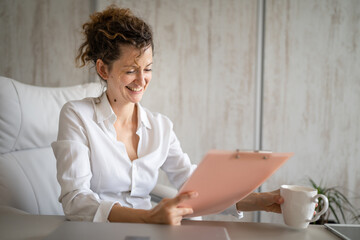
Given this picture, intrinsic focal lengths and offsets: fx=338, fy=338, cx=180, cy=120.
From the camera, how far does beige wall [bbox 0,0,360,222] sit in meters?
2.38

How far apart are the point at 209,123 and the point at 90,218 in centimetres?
161

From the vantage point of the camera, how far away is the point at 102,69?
1348 millimetres

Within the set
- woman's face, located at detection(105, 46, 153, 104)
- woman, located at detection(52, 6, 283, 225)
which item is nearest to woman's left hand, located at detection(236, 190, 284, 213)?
woman, located at detection(52, 6, 283, 225)

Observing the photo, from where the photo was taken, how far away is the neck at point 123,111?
53.8 inches

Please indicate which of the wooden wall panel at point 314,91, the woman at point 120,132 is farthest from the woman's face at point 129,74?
the wooden wall panel at point 314,91

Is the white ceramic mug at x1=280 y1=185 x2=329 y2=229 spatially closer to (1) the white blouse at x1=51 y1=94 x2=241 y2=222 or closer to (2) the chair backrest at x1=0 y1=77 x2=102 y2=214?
(1) the white blouse at x1=51 y1=94 x2=241 y2=222

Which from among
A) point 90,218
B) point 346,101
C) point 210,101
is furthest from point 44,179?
point 346,101

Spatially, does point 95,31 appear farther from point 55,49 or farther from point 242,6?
point 242,6

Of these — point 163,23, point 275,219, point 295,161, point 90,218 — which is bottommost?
point 275,219

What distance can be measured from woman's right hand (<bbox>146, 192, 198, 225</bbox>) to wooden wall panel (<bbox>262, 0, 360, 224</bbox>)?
1.75 metres

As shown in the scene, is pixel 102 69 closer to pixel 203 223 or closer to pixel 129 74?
pixel 129 74

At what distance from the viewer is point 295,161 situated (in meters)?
2.48

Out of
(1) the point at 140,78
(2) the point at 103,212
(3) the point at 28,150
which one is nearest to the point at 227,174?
(2) the point at 103,212

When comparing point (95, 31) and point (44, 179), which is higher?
point (95, 31)
